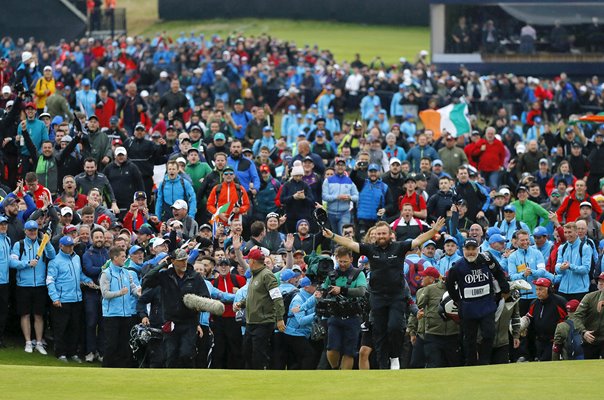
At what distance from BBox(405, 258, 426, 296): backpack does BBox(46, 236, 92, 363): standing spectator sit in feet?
15.2

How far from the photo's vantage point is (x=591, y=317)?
17672 millimetres

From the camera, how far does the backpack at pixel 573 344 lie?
57.9 feet

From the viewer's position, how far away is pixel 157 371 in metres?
15.5

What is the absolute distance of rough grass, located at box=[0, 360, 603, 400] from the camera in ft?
44.7

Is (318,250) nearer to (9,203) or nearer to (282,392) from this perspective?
(9,203)

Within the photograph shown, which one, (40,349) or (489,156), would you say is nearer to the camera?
(40,349)

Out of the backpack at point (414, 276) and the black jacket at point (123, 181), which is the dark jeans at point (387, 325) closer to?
the backpack at point (414, 276)

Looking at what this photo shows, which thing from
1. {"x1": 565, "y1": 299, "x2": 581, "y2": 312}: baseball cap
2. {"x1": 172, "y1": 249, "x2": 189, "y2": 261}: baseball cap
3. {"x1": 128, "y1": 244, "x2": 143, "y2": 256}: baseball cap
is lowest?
{"x1": 565, "y1": 299, "x2": 581, "y2": 312}: baseball cap

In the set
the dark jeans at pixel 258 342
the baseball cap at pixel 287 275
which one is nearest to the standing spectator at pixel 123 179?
the baseball cap at pixel 287 275

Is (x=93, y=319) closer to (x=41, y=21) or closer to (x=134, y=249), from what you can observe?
(x=134, y=249)

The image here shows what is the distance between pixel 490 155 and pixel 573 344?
11.7 metres

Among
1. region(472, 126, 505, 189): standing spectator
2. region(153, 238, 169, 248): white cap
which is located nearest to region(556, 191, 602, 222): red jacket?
region(472, 126, 505, 189): standing spectator

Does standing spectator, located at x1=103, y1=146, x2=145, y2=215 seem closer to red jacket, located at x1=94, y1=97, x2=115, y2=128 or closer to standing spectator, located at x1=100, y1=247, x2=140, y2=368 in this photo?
standing spectator, located at x1=100, y1=247, x2=140, y2=368

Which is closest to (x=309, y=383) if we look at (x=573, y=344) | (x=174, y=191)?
(x=573, y=344)
